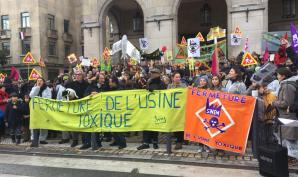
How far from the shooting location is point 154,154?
8078mm

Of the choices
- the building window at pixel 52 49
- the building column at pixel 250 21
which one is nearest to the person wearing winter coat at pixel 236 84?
the building column at pixel 250 21

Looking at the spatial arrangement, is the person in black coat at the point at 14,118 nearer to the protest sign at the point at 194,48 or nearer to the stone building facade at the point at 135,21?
the protest sign at the point at 194,48

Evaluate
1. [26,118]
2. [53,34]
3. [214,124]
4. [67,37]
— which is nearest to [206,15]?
[26,118]

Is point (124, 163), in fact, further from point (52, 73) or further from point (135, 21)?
point (52, 73)

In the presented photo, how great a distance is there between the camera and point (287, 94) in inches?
263

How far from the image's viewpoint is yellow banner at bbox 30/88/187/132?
822cm

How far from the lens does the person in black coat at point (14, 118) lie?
1020 cm

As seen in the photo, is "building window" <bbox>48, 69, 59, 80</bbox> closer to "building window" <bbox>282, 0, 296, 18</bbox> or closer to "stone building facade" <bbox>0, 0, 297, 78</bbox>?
"stone building facade" <bbox>0, 0, 297, 78</bbox>

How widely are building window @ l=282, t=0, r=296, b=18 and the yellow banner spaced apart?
1957 centimetres

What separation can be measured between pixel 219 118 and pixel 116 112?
2.56 metres

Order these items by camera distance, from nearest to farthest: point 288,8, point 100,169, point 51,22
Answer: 1. point 100,169
2. point 288,8
3. point 51,22

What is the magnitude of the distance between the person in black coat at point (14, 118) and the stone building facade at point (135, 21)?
1304 cm

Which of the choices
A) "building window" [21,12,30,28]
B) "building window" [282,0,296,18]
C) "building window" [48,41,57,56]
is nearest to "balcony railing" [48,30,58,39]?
"building window" [48,41,57,56]

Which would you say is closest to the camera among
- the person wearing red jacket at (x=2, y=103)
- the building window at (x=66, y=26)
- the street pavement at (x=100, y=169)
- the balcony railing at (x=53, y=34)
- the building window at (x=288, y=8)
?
the street pavement at (x=100, y=169)
